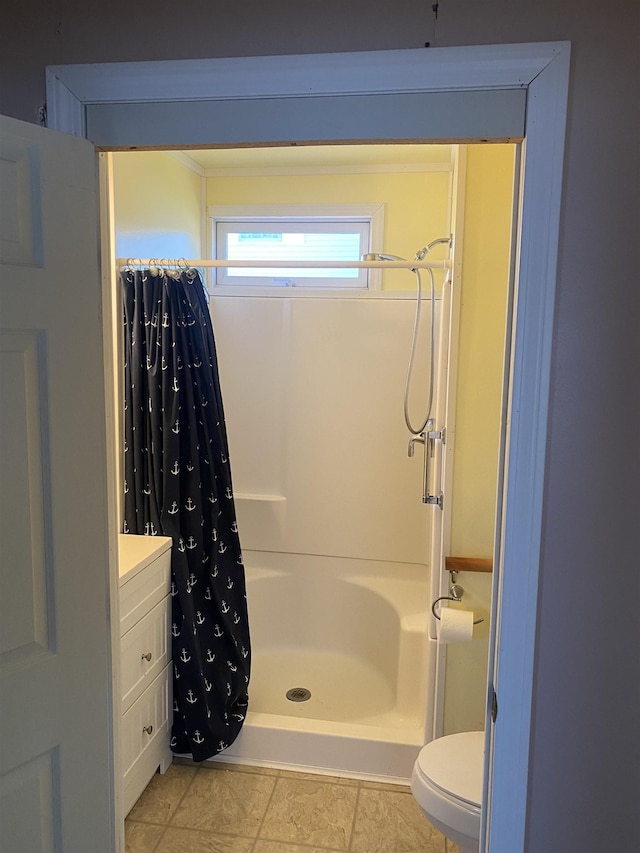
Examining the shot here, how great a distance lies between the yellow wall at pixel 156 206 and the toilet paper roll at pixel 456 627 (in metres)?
1.79

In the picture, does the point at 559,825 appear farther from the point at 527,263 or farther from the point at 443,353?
the point at 443,353

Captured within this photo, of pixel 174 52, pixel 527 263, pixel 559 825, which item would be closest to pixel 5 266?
pixel 174 52

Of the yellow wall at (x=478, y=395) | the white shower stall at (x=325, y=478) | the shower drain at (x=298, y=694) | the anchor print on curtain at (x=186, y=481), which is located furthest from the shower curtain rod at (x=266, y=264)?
the shower drain at (x=298, y=694)

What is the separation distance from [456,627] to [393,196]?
2.08m

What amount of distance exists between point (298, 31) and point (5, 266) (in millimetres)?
658

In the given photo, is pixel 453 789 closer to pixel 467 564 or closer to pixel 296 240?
pixel 467 564

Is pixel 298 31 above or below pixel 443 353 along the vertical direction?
above

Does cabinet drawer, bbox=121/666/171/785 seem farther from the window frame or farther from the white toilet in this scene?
the window frame

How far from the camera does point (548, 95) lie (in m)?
1.09

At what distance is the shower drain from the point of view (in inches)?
112

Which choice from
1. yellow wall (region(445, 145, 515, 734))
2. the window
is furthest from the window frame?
yellow wall (region(445, 145, 515, 734))

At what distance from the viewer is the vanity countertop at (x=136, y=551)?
1951 millimetres

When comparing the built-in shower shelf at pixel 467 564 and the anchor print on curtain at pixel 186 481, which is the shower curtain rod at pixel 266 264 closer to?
the anchor print on curtain at pixel 186 481

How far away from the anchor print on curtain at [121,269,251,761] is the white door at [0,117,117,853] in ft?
3.34
